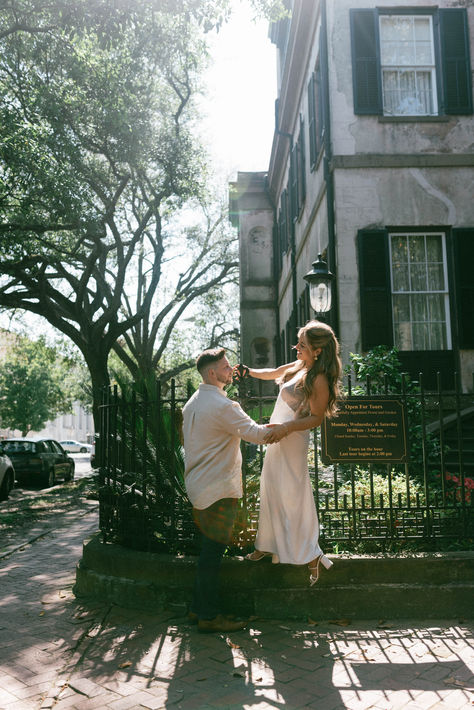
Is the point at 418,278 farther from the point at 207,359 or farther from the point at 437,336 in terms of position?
the point at 207,359

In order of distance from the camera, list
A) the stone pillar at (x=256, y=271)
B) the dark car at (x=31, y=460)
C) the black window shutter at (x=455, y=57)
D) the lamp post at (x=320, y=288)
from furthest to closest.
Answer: the stone pillar at (x=256, y=271)
the dark car at (x=31, y=460)
the black window shutter at (x=455, y=57)
the lamp post at (x=320, y=288)

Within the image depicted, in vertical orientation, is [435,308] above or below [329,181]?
below

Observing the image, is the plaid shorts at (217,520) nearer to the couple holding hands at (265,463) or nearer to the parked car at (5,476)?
the couple holding hands at (265,463)

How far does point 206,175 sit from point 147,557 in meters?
18.5

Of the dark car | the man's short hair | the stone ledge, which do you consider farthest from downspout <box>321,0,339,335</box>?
the dark car

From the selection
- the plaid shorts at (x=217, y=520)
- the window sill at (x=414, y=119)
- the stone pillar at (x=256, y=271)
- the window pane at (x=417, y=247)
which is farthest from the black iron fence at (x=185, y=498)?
the stone pillar at (x=256, y=271)

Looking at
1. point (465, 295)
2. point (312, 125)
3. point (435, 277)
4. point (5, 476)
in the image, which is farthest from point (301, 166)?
point (5, 476)

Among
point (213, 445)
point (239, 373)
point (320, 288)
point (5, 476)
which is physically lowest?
point (5, 476)

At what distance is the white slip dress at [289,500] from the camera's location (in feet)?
15.1

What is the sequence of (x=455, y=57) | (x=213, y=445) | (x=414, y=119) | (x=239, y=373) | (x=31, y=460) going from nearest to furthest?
(x=213, y=445) < (x=239, y=373) < (x=414, y=119) < (x=455, y=57) < (x=31, y=460)

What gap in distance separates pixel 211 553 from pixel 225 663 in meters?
0.74

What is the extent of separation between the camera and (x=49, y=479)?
62.7 feet

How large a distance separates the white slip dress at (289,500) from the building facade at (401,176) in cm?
626

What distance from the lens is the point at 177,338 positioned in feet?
125
